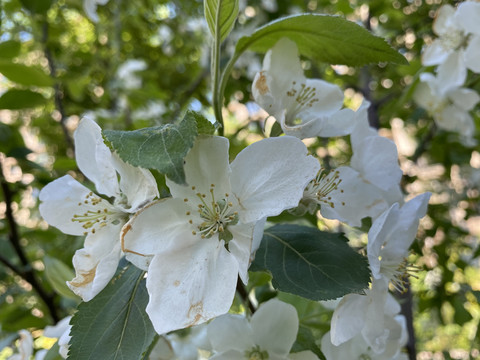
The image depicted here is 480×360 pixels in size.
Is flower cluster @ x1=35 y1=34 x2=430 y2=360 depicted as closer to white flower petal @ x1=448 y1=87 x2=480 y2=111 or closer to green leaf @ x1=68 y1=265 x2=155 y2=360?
green leaf @ x1=68 y1=265 x2=155 y2=360

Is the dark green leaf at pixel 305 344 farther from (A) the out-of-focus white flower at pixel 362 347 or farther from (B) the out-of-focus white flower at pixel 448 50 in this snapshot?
(B) the out-of-focus white flower at pixel 448 50


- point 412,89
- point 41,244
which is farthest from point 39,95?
point 412,89

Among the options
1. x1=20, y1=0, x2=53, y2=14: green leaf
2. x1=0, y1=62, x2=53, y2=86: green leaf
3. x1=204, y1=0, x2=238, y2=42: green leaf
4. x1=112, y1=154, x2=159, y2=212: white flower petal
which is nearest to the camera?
x1=112, y1=154, x2=159, y2=212: white flower petal

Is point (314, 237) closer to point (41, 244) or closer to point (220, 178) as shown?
point (220, 178)

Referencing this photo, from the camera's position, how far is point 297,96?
853 millimetres

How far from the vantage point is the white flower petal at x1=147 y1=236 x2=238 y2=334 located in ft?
2.03

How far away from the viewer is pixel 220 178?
667 mm

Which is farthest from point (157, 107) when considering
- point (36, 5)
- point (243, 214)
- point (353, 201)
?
point (243, 214)

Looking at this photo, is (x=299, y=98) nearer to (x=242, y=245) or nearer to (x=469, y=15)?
(x=242, y=245)

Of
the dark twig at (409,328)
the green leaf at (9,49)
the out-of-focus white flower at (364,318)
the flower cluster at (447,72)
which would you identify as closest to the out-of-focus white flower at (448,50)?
the flower cluster at (447,72)

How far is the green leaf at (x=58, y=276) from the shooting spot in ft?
3.18

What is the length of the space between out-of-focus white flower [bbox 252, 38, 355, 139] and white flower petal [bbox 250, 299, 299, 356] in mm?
288

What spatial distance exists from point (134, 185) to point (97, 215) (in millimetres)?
113

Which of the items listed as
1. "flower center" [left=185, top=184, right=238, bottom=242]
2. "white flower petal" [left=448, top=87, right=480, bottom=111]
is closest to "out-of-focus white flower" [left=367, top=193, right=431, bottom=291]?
"flower center" [left=185, top=184, right=238, bottom=242]
